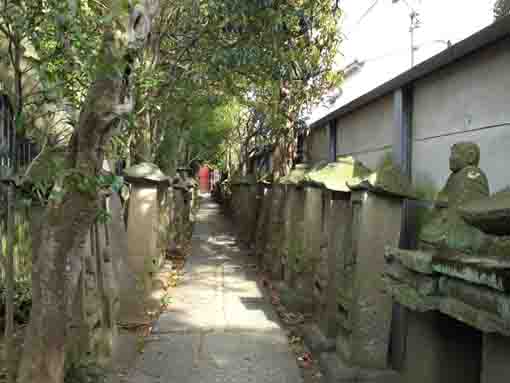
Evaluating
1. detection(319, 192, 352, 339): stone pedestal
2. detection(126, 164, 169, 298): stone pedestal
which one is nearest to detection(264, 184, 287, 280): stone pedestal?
detection(126, 164, 169, 298): stone pedestal

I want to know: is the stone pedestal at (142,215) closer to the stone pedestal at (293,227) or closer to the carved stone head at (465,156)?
the stone pedestal at (293,227)

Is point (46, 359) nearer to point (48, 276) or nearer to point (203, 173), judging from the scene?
point (48, 276)

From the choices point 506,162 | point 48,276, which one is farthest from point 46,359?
point 506,162

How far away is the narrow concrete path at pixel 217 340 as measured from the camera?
4637 millimetres

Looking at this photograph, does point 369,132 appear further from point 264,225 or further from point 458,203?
point 264,225

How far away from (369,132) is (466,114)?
6.89ft

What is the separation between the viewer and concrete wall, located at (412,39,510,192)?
311 centimetres

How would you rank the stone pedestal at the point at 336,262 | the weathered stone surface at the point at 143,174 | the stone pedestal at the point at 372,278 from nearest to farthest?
the stone pedestal at the point at 372,278, the stone pedestal at the point at 336,262, the weathered stone surface at the point at 143,174

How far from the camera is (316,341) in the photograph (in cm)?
510

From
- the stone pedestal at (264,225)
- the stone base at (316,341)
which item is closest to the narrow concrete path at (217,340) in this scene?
the stone base at (316,341)

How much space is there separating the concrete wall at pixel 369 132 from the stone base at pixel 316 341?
78.2 inches

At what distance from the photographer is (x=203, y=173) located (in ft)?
209

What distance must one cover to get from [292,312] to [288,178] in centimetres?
202

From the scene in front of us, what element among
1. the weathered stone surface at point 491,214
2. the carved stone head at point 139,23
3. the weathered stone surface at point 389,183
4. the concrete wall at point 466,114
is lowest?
the weathered stone surface at point 491,214
